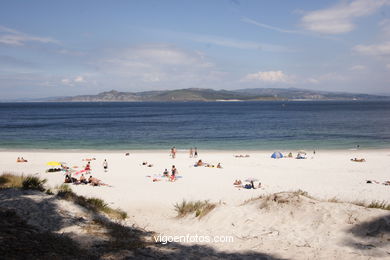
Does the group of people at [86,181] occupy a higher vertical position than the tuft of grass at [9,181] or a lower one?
lower

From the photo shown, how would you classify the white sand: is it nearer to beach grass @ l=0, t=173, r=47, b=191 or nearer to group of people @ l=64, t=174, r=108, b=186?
group of people @ l=64, t=174, r=108, b=186

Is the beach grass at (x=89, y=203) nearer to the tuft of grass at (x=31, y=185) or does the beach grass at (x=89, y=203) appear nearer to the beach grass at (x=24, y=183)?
the tuft of grass at (x=31, y=185)

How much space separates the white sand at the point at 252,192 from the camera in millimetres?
8414

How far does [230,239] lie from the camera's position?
28.5 feet

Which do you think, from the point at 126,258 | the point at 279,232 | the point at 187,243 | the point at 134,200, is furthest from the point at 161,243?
the point at 134,200

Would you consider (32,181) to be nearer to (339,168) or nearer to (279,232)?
(279,232)

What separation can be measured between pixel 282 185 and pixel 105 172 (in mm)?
12757

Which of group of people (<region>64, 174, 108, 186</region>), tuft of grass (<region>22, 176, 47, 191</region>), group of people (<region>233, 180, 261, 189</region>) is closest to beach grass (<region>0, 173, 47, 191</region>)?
tuft of grass (<region>22, 176, 47, 191</region>)

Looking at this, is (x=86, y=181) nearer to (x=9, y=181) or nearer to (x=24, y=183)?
(x=9, y=181)

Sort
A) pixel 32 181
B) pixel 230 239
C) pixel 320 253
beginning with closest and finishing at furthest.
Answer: pixel 320 253 → pixel 230 239 → pixel 32 181

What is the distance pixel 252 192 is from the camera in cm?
1661

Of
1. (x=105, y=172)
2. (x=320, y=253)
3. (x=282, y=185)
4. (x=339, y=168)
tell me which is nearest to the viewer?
(x=320, y=253)

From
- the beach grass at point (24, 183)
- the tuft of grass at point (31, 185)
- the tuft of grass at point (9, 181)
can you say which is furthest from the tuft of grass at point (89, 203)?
the tuft of grass at point (9, 181)

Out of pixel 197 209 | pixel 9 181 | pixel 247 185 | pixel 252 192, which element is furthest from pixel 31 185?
pixel 247 185
